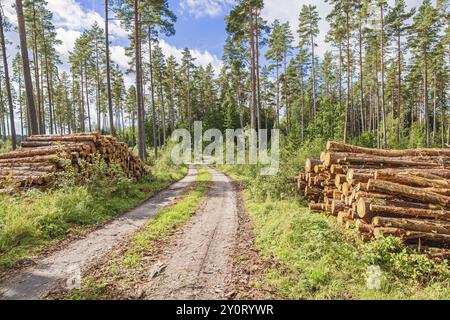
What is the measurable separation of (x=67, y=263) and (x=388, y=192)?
7.64 metres

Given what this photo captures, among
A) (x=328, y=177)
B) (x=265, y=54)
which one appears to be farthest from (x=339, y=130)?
(x=328, y=177)

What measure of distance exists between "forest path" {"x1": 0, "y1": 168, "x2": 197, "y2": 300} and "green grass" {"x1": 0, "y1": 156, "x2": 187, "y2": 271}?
572 millimetres

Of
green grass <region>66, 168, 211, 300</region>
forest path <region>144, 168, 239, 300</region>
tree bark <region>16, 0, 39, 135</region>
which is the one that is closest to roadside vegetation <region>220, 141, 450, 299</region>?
forest path <region>144, 168, 239, 300</region>

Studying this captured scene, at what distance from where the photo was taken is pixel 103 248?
6.78 m

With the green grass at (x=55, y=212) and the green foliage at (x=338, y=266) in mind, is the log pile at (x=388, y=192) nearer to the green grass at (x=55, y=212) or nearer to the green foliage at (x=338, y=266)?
the green foliage at (x=338, y=266)

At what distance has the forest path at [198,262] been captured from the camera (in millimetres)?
4742

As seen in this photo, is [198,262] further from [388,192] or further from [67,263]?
[388,192]

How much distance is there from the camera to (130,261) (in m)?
5.95

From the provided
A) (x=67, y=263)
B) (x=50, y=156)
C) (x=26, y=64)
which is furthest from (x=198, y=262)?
(x=26, y=64)

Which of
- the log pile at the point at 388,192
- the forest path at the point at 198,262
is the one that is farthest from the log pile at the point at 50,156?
the log pile at the point at 388,192

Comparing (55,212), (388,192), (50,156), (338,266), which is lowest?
(338,266)

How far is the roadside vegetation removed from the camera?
16.0 ft

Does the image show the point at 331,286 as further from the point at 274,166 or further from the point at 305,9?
the point at 305,9

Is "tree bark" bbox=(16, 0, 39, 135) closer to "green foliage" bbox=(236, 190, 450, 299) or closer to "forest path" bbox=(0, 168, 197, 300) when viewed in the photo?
"forest path" bbox=(0, 168, 197, 300)
